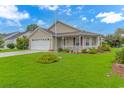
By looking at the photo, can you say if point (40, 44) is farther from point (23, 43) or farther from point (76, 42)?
point (76, 42)

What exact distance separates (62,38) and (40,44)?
10.7ft

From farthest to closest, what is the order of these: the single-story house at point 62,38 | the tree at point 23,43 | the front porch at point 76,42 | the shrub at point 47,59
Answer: the tree at point 23,43 → the single-story house at point 62,38 → the front porch at point 76,42 → the shrub at point 47,59

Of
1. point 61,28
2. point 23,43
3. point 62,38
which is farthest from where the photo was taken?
point 23,43

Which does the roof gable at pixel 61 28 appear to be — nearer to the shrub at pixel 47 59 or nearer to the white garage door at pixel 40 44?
the white garage door at pixel 40 44

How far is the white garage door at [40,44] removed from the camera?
69.8 feet

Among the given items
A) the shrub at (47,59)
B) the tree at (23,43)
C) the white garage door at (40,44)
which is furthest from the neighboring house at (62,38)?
the shrub at (47,59)

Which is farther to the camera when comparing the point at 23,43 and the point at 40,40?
the point at 23,43

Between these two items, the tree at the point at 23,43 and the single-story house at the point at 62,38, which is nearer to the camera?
the single-story house at the point at 62,38

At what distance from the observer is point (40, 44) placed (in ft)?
72.9

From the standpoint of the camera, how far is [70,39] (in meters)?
20.0

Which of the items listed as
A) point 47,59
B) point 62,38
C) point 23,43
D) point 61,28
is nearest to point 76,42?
point 62,38

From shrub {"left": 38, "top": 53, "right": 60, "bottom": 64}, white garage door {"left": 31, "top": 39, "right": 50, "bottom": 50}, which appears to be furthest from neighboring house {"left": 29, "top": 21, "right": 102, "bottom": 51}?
shrub {"left": 38, "top": 53, "right": 60, "bottom": 64}

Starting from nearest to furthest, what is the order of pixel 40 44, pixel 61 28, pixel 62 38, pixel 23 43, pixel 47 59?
pixel 47 59 → pixel 62 38 → pixel 61 28 → pixel 40 44 → pixel 23 43

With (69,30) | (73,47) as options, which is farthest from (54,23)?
(73,47)
